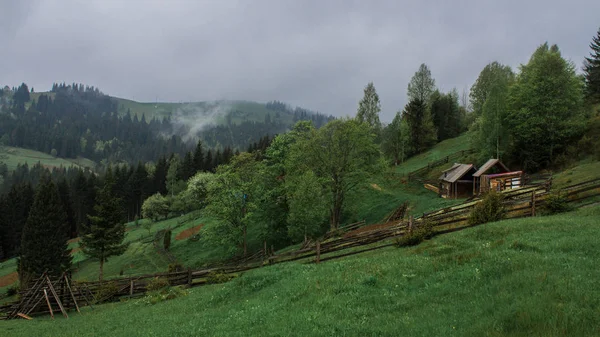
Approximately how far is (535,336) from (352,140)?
127 ft

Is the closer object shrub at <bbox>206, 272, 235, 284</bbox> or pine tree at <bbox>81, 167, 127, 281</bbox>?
shrub at <bbox>206, 272, 235, 284</bbox>

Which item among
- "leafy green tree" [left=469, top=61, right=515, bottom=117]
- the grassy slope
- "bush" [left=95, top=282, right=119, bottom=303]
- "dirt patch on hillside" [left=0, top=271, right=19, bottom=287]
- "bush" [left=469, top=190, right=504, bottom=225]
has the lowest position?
"dirt patch on hillside" [left=0, top=271, right=19, bottom=287]

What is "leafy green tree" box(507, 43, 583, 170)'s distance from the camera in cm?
4566

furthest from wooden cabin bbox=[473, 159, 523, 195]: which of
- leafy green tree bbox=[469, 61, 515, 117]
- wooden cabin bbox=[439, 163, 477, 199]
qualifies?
leafy green tree bbox=[469, 61, 515, 117]

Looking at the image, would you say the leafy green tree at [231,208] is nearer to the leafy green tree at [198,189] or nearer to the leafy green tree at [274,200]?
the leafy green tree at [274,200]

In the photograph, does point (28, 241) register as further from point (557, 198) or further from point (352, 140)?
point (557, 198)

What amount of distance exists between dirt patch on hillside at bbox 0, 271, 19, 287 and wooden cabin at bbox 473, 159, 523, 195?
234 feet

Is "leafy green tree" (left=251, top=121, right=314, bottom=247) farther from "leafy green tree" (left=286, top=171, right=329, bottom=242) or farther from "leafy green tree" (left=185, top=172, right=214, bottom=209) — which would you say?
"leafy green tree" (left=185, top=172, right=214, bottom=209)

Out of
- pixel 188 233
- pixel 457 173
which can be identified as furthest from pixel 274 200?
pixel 457 173

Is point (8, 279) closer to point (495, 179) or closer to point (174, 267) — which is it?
point (174, 267)

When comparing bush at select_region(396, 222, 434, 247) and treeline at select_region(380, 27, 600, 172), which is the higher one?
treeline at select_region(380, 27, 600, 172)

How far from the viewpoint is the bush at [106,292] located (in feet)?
93.6

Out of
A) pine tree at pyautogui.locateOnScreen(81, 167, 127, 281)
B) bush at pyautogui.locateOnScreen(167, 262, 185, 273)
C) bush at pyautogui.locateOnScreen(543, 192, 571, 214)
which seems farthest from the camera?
pine tree at pyautogui.locateOnScreen(81, 167, 127, 281)

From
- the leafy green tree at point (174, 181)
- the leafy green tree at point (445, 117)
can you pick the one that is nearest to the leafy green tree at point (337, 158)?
the leafy green tree at point (445, 117)
